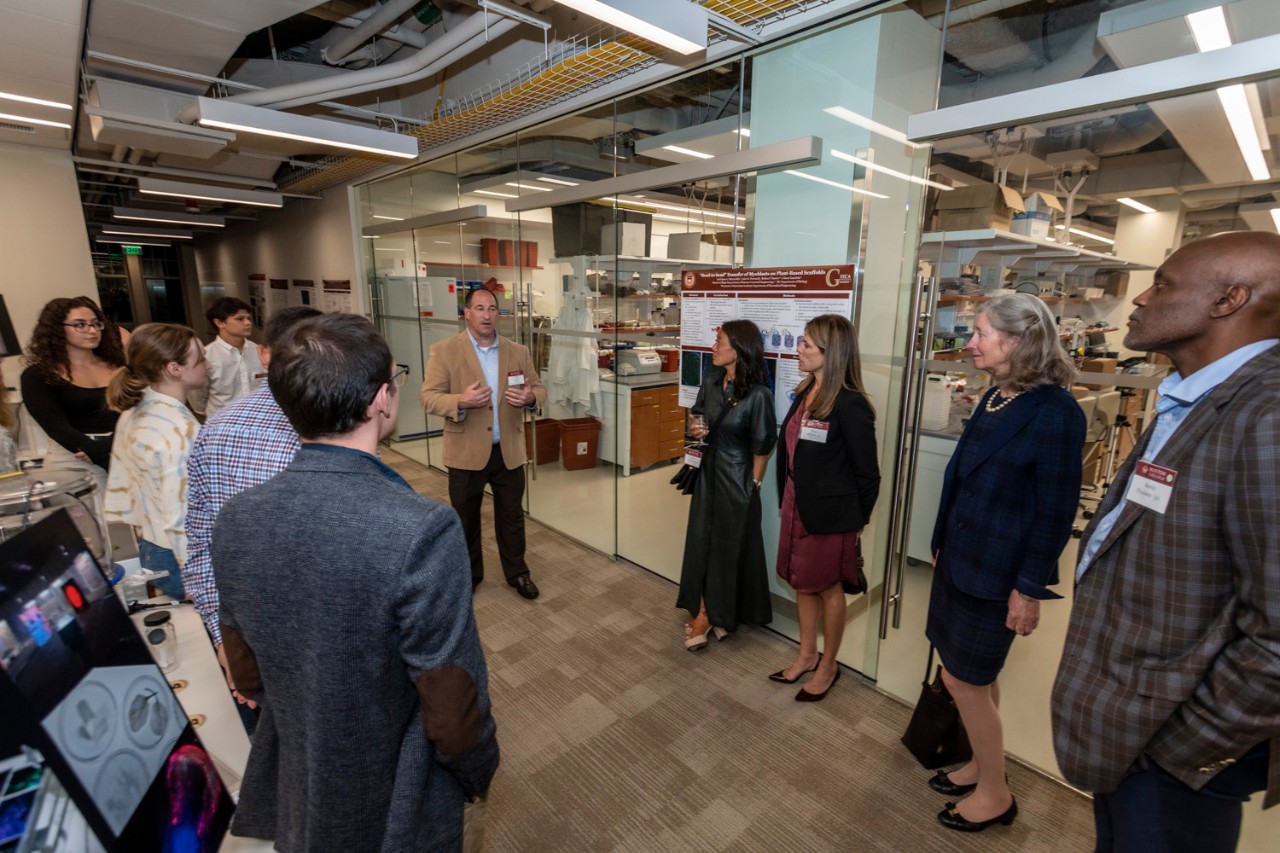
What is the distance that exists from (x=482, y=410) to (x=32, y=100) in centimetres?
396

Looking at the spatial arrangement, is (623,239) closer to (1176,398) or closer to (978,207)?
(978,207)

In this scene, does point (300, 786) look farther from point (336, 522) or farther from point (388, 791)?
point (336, 522)

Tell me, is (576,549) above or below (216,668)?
below

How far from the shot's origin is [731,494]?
2633mm


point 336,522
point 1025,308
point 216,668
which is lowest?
point 216,668

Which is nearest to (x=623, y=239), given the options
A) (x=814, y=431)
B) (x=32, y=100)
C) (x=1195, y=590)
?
(x=814, y=431)

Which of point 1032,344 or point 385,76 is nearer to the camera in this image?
point 1032,344

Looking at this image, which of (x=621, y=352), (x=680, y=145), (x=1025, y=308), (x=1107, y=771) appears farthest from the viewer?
(x=621, y=352)

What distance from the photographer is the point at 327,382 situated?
3.00ft

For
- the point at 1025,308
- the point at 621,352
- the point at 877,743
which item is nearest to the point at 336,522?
the point at 1025,308

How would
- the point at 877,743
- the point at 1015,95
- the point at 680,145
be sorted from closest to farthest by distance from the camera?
the point at 1015,95
the point at 877,743
the point at 680,145

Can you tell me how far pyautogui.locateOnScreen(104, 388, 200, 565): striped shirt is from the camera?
1810 millimetres

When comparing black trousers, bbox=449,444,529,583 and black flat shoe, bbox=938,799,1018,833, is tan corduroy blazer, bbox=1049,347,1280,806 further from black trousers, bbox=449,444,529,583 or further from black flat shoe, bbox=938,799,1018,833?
black trousers, bbox=449,444,529,583

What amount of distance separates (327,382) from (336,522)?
0.76ft
